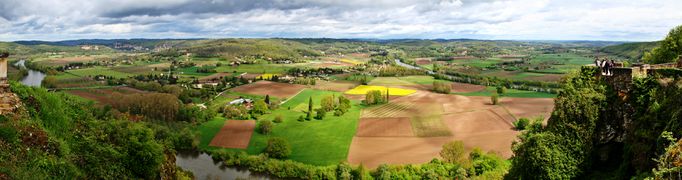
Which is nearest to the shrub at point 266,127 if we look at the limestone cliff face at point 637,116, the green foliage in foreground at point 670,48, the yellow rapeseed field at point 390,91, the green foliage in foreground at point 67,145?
the yellow rapeseed field at point 390,91

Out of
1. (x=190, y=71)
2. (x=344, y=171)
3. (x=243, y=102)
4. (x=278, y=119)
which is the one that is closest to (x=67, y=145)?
(x=344, y=171)

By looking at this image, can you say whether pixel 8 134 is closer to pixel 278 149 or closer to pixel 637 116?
pixel 637 116

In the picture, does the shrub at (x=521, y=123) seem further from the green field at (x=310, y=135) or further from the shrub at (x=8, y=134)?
the shrub at (x=8, y=134)

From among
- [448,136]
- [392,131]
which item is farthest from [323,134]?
[448,136]

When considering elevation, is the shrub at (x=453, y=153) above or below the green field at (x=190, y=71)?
below

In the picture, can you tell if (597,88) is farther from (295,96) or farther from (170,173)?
(295,96)
